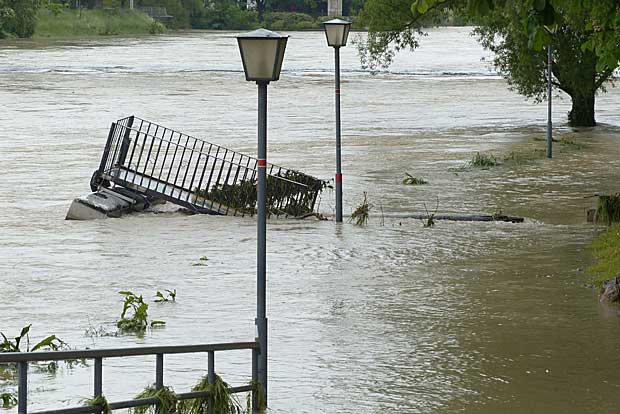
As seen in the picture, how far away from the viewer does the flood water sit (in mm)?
10555

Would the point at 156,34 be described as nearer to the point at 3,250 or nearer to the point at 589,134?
the point at 589,134

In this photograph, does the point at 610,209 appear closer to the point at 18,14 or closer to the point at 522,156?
the point at 522,156

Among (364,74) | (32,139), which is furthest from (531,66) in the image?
(364,74)

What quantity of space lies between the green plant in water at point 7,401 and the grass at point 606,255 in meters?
7.56

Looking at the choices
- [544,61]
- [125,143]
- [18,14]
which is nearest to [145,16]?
[18,14]

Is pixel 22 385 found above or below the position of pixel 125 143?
below

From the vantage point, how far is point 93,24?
133000 millimetres

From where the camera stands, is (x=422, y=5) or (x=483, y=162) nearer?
(x=422, y=5)

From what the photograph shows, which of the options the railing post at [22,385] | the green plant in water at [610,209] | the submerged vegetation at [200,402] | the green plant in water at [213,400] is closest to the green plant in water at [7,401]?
the submerged vegetation at [200,402]

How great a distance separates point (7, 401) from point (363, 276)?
725 centimetres

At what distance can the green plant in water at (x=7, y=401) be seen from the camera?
30.8 ft

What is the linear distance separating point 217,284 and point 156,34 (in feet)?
415

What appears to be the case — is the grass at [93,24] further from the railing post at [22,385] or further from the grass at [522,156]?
the railing post at [22,385]

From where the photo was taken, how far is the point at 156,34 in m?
140
